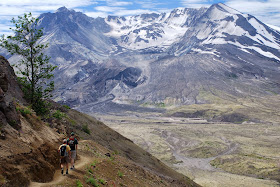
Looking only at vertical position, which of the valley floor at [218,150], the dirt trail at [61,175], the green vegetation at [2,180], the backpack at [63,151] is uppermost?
the green vegetation at [2,180]

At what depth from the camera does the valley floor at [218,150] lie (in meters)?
51.8

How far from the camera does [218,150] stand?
244ft

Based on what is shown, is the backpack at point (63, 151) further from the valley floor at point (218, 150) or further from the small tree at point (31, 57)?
the valley floor at point (218, 150)

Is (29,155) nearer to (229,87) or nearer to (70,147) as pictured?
(70,147)

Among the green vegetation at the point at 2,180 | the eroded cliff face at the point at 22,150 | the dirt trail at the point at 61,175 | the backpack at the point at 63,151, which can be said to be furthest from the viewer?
the backpack at the point at 63,151

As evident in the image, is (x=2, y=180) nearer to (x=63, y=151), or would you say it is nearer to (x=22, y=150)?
(x=22, y=150)

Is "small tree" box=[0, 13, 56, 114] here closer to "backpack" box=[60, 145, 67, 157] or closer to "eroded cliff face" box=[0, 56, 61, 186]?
"eroded cliff face" box=[0, 56, 61, 186]

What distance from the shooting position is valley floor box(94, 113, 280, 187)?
170 ft

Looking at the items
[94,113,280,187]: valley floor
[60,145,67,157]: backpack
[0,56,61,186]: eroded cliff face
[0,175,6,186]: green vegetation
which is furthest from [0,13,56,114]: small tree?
[94,113,280,187]: valley floor

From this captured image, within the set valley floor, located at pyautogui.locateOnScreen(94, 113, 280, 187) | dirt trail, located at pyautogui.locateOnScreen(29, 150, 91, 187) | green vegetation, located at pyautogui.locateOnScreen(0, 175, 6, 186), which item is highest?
green vegetation, located at pyautogui.locateOnScreen(0, 175, 6, 186)

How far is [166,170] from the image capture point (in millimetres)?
32875

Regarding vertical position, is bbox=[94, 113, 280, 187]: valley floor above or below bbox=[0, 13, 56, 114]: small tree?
below

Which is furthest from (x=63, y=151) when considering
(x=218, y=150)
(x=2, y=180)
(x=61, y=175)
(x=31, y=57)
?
(x=218, y=150)

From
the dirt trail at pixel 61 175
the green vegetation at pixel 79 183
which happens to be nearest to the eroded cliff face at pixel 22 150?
the dirt trail at pixel 61 175
